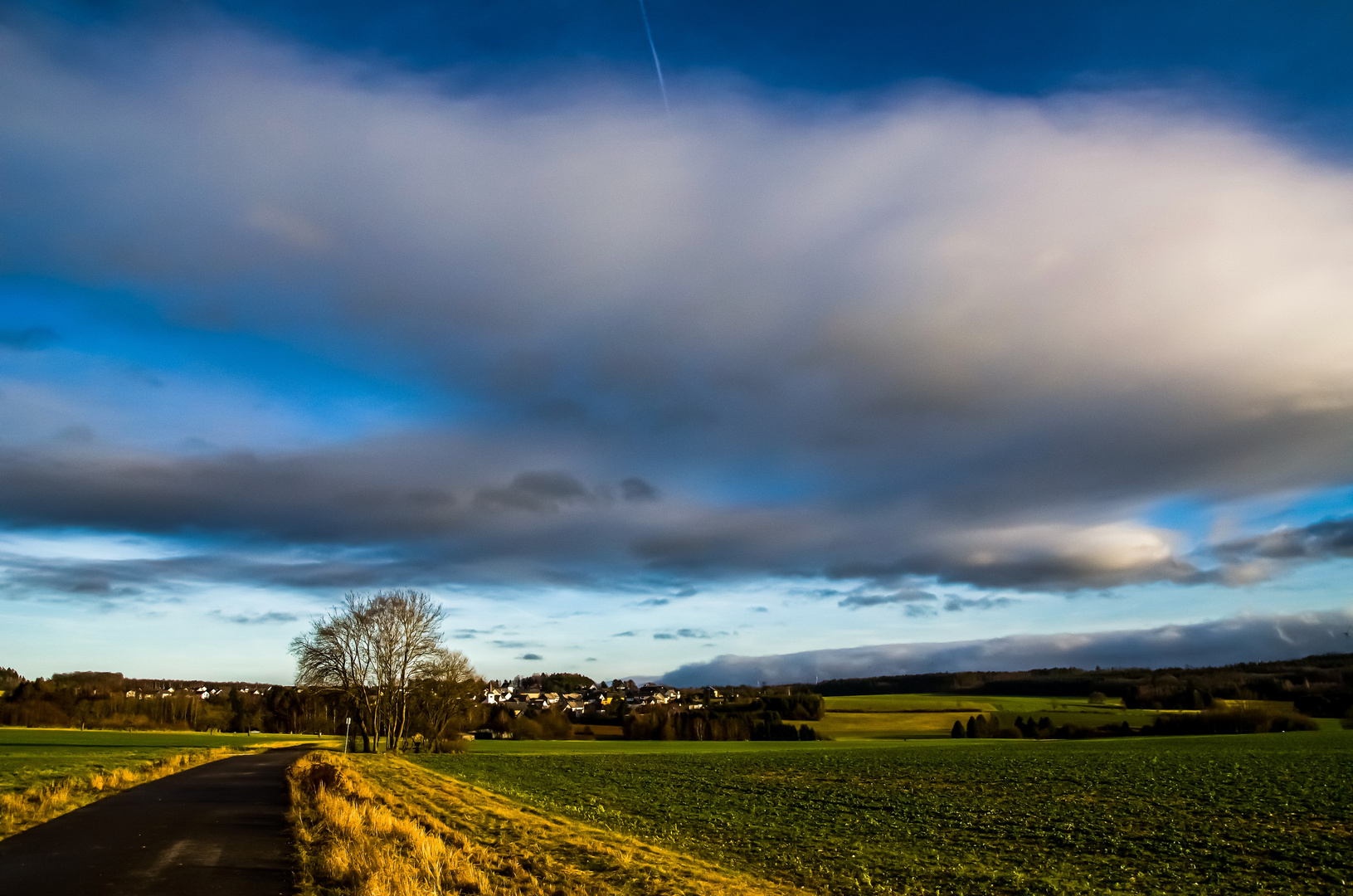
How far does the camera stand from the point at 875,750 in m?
88.7

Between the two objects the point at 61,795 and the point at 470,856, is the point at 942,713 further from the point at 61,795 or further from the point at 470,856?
the point at 470,856

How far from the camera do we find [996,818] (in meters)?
31.3

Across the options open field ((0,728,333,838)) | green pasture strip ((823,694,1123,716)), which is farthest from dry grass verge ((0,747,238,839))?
green pasture strip ((823,694,1123,716))

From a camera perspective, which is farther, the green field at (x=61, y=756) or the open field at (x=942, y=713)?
the open field at (x=942, y=713)

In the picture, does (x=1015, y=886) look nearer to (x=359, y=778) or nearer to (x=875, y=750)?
(x=359, y=778)

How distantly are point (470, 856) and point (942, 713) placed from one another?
6282 inches

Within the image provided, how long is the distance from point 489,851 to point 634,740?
118 metres

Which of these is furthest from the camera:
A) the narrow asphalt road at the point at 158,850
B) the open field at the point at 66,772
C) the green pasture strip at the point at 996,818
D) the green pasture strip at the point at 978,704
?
the green pasture strip at the point at 978,704

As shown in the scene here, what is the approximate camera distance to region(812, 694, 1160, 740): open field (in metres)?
139

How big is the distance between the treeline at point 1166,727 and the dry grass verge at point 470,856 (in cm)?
11817

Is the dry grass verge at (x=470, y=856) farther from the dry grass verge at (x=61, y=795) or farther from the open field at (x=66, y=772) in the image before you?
the open field at (x=66, y=772)

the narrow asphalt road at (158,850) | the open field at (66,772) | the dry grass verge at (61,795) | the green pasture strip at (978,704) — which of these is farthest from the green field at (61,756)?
the green pasture strip at (978,704)

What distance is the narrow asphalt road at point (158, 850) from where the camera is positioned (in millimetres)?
13734

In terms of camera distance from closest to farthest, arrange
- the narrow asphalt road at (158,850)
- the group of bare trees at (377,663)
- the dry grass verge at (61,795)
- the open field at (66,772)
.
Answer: the narrow asphalt road at (158,850), the dry grass verge at (61,795), the open field at (66,772), the group of bare trees at (377,663)
